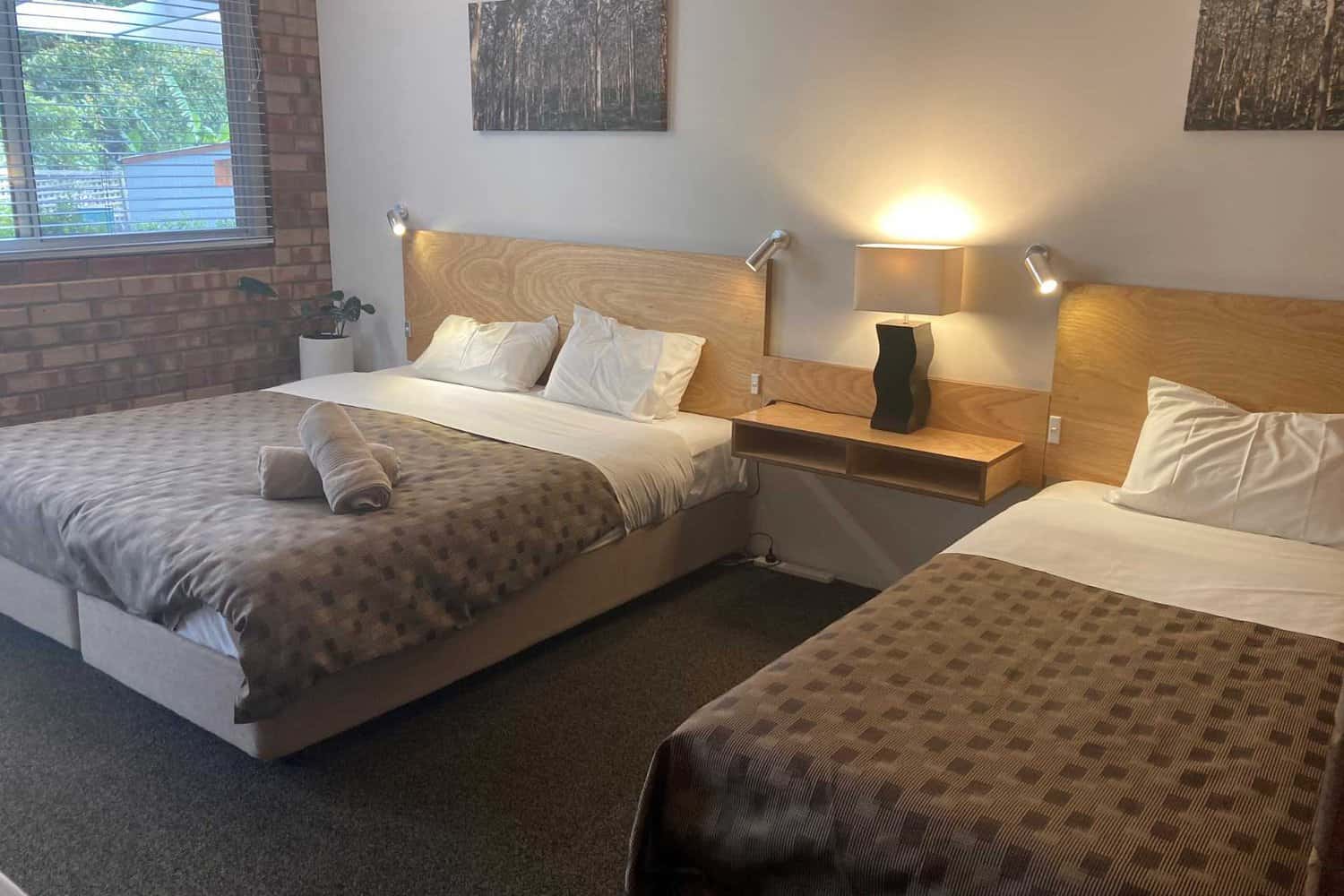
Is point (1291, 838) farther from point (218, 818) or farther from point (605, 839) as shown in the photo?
point (218, 818)

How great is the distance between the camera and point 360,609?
8.30 ft

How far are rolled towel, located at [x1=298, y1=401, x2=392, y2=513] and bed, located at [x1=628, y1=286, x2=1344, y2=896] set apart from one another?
1228mm

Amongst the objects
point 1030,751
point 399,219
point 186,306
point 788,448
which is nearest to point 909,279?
point 788,448

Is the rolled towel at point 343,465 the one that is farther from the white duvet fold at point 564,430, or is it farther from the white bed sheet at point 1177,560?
the white bed sheet at point 1177,560

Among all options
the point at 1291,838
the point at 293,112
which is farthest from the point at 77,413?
the point at 1291,838

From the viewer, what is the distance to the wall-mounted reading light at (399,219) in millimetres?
4814

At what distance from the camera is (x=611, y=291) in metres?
4.18

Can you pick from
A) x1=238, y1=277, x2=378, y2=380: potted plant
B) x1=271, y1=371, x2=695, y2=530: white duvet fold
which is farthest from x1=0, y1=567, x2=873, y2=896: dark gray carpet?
x1=238, y1=277, x2=378, y2=380: potted plant

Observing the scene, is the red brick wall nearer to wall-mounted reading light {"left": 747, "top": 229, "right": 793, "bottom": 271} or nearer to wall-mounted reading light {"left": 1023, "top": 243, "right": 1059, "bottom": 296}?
wall-mounted reading light {"left": 747, "top": 229, "right": 793, "bottom": 271}

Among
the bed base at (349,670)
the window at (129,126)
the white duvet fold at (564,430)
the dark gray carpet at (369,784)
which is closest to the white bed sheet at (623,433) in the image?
the white duvet fold at (564,430)

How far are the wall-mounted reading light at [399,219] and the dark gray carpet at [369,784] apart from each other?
2293 mm

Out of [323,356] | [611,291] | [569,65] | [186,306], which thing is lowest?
[323,356]

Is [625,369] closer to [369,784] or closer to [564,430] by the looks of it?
[564,430]

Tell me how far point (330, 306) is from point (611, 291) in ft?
5.08
